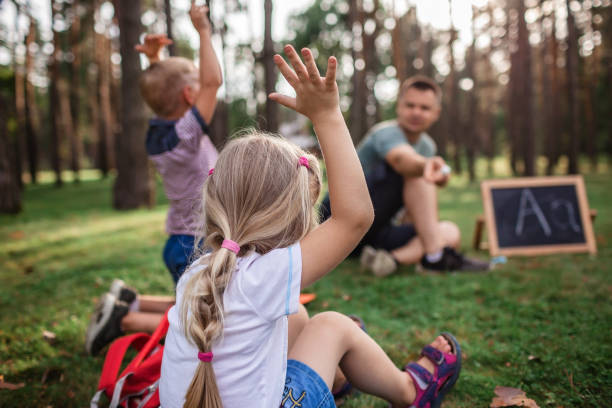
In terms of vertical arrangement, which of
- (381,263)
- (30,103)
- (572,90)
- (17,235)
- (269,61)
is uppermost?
(30,103)

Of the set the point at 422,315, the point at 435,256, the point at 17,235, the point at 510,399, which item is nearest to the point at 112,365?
the point at 510,399

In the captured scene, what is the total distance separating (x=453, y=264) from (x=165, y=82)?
2.59 m

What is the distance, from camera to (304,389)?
123cm

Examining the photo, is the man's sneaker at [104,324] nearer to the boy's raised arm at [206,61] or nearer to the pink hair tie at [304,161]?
the boy's raised arm at [206,61]

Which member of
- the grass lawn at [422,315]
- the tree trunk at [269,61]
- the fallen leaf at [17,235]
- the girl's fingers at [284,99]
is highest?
the tree trunk at [269,61]

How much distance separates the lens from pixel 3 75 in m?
8.95

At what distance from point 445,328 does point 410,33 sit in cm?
2365

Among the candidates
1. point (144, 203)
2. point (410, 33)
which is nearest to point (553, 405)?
point (144, 203)

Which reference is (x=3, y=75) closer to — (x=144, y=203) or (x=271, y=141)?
(x=144, y=203)

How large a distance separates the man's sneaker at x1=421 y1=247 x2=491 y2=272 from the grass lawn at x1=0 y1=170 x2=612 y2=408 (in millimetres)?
113

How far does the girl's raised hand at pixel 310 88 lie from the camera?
1.10 meters

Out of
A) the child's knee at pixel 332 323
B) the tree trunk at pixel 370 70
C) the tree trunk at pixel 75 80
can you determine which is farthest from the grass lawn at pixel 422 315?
the tree trunk at pixel 75 80

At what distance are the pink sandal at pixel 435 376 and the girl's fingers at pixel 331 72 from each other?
1.16m

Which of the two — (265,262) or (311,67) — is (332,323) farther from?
(311,67)
